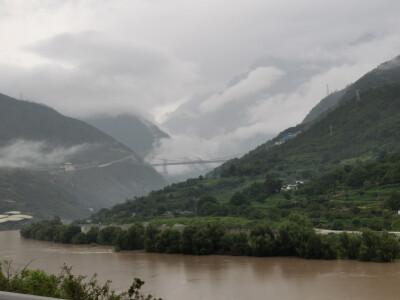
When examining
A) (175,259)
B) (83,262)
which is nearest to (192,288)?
(175,259)

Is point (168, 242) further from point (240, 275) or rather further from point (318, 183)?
point (318, 183)

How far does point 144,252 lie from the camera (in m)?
42.1

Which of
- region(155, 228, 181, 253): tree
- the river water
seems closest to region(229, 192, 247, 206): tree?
region(155, 228, 181, 253): tree

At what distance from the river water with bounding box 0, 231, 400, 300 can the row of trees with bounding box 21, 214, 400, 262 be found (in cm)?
95

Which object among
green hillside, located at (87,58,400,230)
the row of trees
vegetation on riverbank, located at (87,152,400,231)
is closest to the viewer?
the row of trees

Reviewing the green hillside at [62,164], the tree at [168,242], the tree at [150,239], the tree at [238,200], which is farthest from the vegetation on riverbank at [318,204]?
the green hillside at [62,164]

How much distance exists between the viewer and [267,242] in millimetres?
35000

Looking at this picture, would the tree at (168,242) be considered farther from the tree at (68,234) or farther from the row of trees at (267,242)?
the tree at (68,234)

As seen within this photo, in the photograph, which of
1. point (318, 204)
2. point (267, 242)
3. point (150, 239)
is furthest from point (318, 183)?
point (150, 239)

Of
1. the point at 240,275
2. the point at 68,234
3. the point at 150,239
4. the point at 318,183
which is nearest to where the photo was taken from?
the point at 240,275

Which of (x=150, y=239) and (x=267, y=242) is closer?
(x=267, y=242)

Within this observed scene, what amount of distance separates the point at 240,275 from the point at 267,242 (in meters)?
7.30

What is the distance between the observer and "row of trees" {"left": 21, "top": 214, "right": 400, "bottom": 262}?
1211 inches

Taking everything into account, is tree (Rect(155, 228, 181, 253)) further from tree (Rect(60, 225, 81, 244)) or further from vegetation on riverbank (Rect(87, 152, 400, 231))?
tree (Rect(60, 225, 81, 244))
